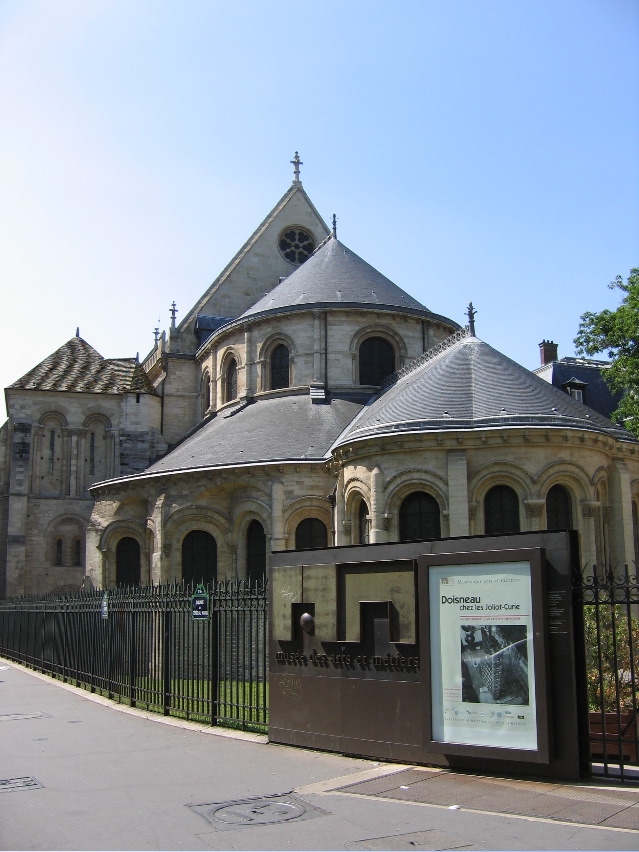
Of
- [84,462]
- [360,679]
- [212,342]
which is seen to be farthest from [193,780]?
[84,462]

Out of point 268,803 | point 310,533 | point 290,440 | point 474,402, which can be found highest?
point 474,402

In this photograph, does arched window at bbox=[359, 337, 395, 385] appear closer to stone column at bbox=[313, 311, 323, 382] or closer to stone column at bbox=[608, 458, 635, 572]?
stone column at bbox=[313, 311, 323, 382]

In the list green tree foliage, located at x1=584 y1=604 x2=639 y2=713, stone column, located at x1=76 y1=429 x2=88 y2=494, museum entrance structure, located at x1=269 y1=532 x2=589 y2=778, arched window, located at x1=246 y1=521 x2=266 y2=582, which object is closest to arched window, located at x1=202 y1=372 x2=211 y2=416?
stone column, located at x1=76 y1=429 x2=88 y2=494

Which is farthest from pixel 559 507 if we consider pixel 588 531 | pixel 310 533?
pixel 310 533

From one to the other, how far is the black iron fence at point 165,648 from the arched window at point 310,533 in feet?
22.8

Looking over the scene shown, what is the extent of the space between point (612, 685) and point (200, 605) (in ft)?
18.4

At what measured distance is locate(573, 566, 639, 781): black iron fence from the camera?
8.45 meters

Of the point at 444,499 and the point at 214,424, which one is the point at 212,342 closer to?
the point at 214,424

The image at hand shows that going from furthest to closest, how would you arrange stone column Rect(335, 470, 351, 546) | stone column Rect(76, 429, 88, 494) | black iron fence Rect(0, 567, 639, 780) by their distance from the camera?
stone column Rect(76, 429, 88, 494), stone column Rect(335, 470, 351, 546), black iron fence Rect(0, 567, 639, 780)

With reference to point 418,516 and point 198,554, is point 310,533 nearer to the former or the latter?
point 198,554

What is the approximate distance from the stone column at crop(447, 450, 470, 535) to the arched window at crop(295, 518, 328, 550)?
5334 mm

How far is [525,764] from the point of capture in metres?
8.70

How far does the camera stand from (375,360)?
100 ft

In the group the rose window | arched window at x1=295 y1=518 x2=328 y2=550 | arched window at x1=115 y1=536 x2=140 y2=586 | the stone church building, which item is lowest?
arched window at x1=115 y1=536 x2=140 y2=586
